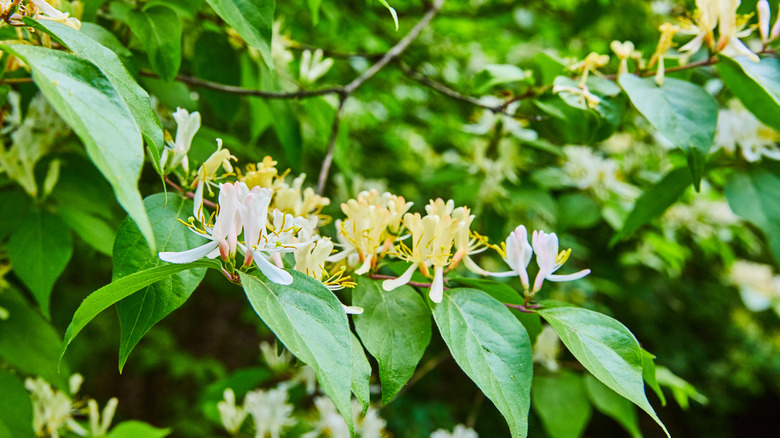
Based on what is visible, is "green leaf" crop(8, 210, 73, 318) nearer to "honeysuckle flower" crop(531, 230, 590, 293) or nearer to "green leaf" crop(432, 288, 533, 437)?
"green leaf" crop(432, 288, 533, 437)

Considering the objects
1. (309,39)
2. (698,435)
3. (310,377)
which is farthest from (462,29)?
(698,435)

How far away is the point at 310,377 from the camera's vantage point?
1.44 metres

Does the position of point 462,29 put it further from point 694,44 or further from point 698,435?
point 698,435

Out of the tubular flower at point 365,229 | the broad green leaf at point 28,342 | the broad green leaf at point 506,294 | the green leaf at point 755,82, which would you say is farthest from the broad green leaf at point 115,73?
the green leaf at point 755,82

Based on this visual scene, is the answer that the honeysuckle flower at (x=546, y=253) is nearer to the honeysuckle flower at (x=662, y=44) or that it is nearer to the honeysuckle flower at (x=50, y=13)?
the honeysuckle flower at (x=662, y=44)

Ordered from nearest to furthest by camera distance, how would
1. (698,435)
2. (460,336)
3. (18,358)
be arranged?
(460,336) → (18,358) → (698,435)

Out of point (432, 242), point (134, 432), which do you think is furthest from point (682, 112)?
point (134, 432)

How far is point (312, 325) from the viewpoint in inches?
20.6

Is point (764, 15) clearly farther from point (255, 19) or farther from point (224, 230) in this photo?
point (224, 230)

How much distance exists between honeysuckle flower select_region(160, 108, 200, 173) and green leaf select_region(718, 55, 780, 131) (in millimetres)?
781

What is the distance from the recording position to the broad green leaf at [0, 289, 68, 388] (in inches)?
34.9

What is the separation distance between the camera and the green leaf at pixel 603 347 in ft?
1.90

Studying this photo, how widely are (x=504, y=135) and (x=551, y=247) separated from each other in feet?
2.92

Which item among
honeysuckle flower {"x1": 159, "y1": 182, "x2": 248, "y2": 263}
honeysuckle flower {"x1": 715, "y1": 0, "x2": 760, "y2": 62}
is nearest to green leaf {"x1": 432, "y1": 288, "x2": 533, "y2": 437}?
honeysuckle flower {"x1": 159, "y1": 182, "x2": 248, "y2": 263}
